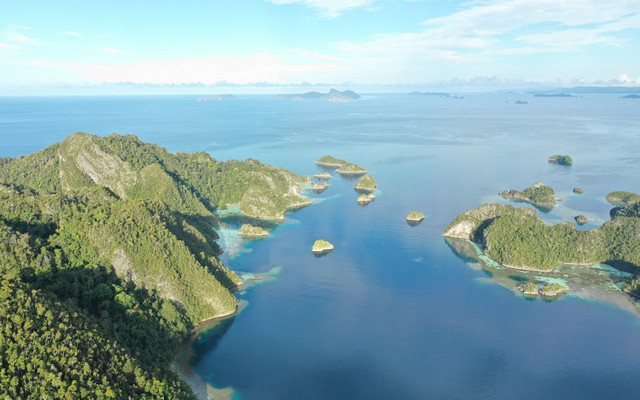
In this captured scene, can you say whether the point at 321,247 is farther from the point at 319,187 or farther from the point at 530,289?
the point at 319,187

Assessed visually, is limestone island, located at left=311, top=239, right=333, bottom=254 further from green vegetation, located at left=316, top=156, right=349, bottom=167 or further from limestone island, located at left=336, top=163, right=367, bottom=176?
green vegetation, located at left=316, top=156, right=349, bottom=167

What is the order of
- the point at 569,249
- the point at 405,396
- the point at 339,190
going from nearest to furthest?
the point at 405,396 → the point at 569,249 → the point at 339,190

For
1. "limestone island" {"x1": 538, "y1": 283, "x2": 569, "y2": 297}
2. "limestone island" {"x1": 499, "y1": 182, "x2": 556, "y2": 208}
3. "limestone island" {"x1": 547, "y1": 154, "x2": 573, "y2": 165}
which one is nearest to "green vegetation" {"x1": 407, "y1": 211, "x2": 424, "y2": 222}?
"limestone island" {"x1": 499, "y1": 182, "x2": 556, "y2": 208}

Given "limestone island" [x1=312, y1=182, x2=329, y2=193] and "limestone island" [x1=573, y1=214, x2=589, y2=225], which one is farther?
"limestone island" [x1=312, y1=182, x2=329, y2=193]

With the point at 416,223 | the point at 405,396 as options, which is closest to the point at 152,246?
the point at 405,396

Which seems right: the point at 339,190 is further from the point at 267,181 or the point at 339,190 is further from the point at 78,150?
the point at 78,150

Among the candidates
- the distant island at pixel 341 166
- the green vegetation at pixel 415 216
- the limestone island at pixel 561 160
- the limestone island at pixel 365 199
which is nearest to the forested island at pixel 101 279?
the limestone island at pixel 365 199
